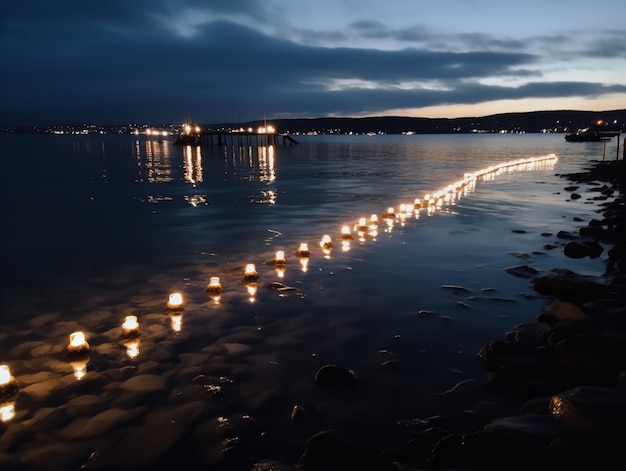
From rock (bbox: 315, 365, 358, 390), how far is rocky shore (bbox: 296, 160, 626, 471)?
0.23ft

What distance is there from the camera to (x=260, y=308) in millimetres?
9188

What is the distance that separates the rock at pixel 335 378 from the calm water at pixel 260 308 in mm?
180

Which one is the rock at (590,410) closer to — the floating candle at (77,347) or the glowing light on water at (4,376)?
the floating candle at (77,347)

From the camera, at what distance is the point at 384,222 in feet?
60.0

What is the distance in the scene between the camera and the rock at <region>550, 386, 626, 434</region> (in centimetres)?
464

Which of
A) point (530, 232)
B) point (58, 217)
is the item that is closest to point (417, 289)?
point (530, 232)

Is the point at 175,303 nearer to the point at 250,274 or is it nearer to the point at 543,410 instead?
the point at 250,274

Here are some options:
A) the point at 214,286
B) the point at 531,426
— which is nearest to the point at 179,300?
the point at 214,286

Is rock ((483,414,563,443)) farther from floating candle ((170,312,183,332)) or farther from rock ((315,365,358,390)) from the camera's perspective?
floating candle ((170,312,183,332))

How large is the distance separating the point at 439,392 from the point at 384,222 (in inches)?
485

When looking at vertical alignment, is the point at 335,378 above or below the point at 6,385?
below

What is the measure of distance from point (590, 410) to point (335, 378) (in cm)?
307

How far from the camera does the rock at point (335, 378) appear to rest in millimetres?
6453

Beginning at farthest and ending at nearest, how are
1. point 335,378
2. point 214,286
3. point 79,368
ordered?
point 214,286 < point 79,368 < point 335,378
